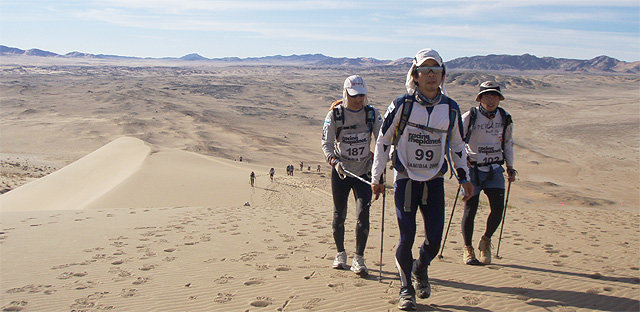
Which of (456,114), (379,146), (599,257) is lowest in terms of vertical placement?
(599,257)

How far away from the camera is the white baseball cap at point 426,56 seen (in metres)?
3.91

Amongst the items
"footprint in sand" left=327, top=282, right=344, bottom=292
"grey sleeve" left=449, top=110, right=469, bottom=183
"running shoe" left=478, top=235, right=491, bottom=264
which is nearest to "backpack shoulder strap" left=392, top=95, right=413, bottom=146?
"grey sleeve" left=449, top=110, right=469, bottom=183

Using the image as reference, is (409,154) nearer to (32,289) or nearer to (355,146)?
(355,146)

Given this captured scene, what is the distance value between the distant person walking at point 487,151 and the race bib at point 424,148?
1.55 meters

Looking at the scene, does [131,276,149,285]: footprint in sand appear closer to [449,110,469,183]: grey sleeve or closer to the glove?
the glove

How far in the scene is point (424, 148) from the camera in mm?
3979

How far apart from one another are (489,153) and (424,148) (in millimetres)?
1759

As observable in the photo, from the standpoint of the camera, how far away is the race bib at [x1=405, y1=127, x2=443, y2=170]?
13.0 feet

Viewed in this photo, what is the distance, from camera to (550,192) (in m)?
21.3

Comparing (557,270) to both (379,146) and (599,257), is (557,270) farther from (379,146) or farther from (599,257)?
(379,146)

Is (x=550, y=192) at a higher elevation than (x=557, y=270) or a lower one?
lower

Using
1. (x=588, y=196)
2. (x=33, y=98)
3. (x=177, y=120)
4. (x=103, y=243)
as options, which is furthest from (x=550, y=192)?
(x=33, y=98)

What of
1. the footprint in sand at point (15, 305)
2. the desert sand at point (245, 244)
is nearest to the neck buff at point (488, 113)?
the desert sand at point (245, 244)

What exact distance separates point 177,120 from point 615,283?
39960 mm
